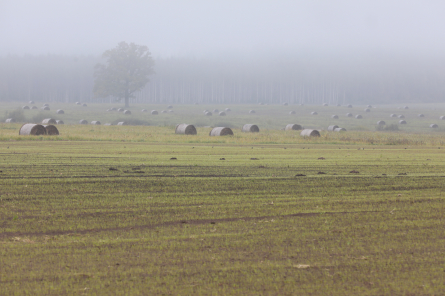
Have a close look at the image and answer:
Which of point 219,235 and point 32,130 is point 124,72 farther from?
point 219,235

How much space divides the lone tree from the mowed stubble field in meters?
113

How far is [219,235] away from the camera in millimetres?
8312

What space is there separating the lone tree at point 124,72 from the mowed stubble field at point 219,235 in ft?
372

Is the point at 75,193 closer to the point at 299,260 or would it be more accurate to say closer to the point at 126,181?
the point at 126,181

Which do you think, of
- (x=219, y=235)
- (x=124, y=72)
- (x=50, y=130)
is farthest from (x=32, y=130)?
(x=124, y=72)

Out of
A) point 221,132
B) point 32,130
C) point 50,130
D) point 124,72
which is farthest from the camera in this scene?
point 124,72

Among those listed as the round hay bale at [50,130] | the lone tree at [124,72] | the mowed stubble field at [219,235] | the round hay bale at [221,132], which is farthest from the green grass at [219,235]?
the lone tree at [124,72]

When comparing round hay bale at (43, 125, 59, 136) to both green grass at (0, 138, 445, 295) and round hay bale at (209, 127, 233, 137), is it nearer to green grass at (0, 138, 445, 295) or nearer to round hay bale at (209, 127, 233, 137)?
round hay bale at (209, 127, 233, 137)

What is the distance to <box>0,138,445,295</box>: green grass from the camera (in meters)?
6.12

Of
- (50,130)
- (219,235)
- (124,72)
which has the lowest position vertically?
(50,130)

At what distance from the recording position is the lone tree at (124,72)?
127 meters

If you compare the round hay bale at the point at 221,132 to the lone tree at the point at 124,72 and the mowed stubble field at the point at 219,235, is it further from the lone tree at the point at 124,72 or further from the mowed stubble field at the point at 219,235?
the lone tree at the point at 124,72

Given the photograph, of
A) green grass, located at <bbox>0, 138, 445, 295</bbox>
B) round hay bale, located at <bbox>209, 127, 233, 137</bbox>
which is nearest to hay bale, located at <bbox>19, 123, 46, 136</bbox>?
round hay bale, located at <bbox>209, 127, 233, 137</bbox>

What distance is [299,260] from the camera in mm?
6984
